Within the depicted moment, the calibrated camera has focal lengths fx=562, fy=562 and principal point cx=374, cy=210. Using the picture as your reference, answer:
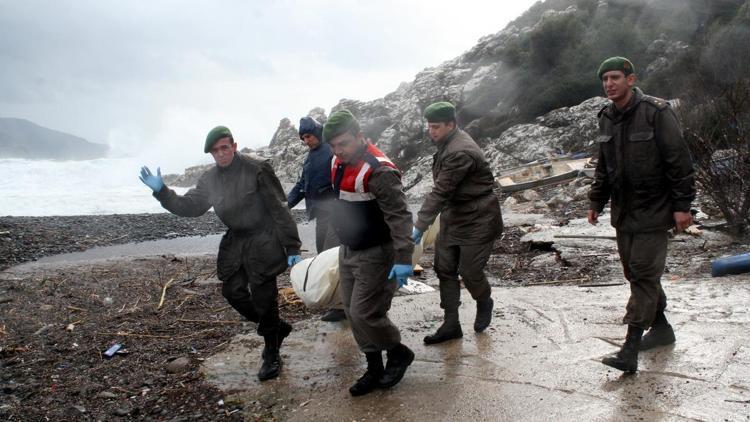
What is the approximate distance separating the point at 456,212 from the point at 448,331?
93 cm

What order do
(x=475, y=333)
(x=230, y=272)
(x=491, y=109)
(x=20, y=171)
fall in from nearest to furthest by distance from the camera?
(x=230, y=272)
(x=475, y=333)
(x=491, y=109)
(x=20, y=171)

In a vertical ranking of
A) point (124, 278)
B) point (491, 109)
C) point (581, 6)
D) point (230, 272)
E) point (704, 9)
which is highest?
point (581, 6)


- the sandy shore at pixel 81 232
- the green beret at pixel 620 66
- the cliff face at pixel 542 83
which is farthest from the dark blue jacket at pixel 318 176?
the cliff face at pixel 542 83

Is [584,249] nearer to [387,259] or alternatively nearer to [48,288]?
[387,259]

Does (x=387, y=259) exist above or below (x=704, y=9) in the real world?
below

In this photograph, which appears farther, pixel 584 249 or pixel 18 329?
pixel 584 249

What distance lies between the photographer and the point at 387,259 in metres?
3.41

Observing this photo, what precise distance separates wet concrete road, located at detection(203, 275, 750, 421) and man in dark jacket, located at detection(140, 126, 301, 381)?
19.1 inches

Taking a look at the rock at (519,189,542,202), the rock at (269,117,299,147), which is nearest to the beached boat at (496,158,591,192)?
the rock at (519,189,542,202)

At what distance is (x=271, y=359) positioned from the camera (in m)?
4.05

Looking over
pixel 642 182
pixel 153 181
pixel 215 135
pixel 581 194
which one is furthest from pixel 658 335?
pixel 581 194

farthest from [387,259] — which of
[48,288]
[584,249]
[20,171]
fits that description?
[20,171]

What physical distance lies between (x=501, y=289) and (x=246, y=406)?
3119 millimetres

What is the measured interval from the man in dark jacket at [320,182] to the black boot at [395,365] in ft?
5.54
